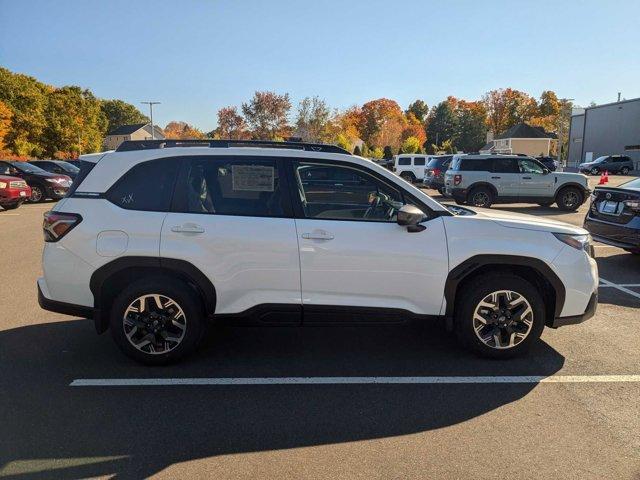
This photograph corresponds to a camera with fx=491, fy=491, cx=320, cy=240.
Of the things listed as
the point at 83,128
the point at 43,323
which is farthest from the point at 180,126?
the point at 43,323

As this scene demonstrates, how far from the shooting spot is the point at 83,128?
61.2m

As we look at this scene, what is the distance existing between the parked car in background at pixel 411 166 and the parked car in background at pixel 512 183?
13654mm

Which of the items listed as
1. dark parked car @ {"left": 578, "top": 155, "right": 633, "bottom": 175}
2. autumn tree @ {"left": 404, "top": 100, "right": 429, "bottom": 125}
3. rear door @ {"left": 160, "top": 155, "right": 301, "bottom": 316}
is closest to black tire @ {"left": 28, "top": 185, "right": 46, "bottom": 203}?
rear door @ {"left": 160, "top": 155, "right": 301, "bottom": 316}

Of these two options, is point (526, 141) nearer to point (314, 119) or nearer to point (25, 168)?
point (314, 119)

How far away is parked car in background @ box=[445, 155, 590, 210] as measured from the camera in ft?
53.9

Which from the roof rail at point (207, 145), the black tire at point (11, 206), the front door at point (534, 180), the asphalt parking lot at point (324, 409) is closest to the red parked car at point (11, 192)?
the black tire at point (11, 206)

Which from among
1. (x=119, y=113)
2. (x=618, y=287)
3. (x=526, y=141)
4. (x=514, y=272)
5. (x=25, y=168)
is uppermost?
(x=119, y=113)

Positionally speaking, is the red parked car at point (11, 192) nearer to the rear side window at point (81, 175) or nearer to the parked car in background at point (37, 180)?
the parked car in background at point (37, 180)

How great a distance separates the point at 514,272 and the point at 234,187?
255 centimetres

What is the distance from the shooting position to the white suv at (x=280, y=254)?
400 centimetres

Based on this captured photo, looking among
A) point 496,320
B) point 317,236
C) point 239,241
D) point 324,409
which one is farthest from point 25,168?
point 496,320

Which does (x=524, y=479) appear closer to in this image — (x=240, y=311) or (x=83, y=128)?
(x=240, y=311)

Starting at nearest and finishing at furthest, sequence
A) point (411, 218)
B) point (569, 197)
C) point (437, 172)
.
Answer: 1. point (411, 218)
2. point (569, 197)
3. point (437, 172)

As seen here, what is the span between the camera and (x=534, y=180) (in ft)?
54.0
